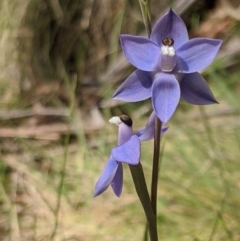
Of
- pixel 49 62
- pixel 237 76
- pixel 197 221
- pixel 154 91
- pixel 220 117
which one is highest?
pixel 49 62

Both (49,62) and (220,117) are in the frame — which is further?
(49,62)

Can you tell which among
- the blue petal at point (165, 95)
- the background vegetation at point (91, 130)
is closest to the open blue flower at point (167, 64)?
the blue petal at point (165, 95)

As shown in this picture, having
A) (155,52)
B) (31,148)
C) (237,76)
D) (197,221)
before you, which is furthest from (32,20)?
(155,52)

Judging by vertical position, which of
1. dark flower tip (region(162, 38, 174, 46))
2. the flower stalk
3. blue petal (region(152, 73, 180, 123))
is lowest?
blue petal (region(152, 73, 180, 123))

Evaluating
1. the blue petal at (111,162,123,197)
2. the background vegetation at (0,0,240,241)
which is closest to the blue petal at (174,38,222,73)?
the blue petal at (111,162,123,197)

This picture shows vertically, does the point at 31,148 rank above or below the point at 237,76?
below

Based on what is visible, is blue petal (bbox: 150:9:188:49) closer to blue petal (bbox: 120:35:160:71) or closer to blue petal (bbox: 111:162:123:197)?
blue petal (bbox: 120:35:160:71)

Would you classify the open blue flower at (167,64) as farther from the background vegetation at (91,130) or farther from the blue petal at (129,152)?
the background vegetation at (91,130)

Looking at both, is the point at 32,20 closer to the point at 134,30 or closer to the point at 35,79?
the point at 35,79
